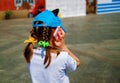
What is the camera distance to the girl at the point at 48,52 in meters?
2.20

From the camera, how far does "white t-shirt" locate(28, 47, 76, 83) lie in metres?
2.24

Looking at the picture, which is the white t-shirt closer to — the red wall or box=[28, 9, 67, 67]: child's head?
box=[28, 9, 67, 67]: child's head

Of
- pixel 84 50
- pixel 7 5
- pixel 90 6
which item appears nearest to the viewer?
pixel 84 50

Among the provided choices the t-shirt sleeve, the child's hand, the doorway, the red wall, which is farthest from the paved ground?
the child's hand

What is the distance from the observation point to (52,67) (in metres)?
2.25

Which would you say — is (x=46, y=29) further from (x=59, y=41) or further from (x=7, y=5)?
(x=7, y=5)

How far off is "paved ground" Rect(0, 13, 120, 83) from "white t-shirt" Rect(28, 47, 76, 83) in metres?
3.83

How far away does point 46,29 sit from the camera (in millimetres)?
2178

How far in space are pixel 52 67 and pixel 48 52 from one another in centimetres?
12

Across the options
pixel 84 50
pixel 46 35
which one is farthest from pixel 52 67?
pixel 84 50

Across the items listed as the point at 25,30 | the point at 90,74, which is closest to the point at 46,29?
the point at 90,74

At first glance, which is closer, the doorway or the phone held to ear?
the phone held to ear

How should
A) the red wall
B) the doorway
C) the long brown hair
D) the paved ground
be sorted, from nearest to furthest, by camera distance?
the long brown hair, the paved ground, the red wall, the doorway

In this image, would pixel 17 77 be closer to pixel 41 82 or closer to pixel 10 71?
pixel 10 71
